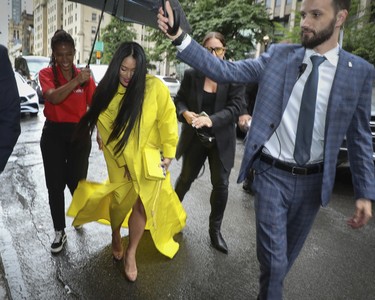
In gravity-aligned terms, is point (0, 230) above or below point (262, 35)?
below

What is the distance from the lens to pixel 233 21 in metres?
18.6

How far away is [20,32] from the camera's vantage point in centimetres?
14450

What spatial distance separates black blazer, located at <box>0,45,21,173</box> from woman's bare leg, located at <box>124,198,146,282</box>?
1192 millimetres

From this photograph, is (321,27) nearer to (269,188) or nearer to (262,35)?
(269,188)

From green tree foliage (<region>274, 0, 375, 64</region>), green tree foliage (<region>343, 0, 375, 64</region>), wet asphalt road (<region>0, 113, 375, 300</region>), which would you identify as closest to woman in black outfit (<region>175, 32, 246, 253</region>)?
Result: wet asphalt road (<region>0, 113, 375, 300</region>)

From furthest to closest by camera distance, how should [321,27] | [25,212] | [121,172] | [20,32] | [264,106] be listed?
[20,32] < [25,212] < [121,172] < [264,106] < [321,27]

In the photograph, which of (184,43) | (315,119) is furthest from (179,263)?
(184,43)

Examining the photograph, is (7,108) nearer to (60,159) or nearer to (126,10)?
(60,159)

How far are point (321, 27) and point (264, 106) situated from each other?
53cm

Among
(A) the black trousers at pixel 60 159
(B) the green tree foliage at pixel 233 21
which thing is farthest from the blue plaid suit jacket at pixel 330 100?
(B) the green tree foliage at pixel 233 21

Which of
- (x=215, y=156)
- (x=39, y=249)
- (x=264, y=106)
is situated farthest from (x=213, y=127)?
(x=39, y=249)

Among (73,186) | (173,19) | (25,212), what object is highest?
(173,19)

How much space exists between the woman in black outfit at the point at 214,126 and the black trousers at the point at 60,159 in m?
0.99

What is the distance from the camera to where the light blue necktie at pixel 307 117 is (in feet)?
6.95
